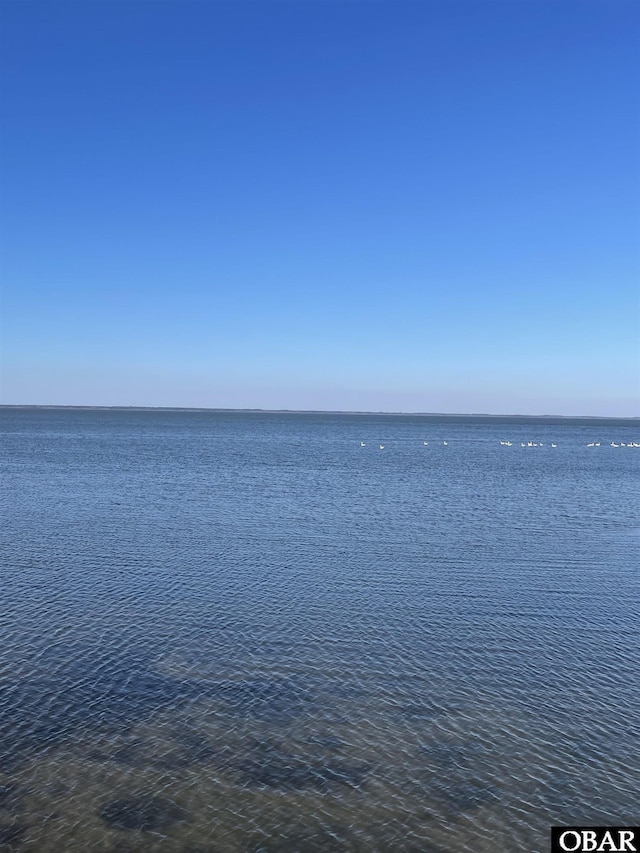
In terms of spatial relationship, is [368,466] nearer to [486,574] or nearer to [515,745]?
[486,574]

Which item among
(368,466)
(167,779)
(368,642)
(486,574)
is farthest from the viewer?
(368,466)

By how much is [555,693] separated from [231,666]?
37.0ft

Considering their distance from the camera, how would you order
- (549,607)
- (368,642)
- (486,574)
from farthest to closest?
(486,574) → (549,607) → (368,642)

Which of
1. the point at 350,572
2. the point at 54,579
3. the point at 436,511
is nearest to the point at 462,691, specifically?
the point at 350,572

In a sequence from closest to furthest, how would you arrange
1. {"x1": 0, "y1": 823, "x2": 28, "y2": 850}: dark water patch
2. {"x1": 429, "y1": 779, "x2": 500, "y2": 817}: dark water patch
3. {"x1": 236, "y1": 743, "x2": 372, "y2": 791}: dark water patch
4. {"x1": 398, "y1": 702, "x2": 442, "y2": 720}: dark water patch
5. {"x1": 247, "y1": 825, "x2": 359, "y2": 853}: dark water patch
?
{"x1": 0, "y1": 823, "x2": 28, "y2": 850}: dark water patch → {"x1": 247, "y1": 825, "x2": 359, "y2": 853}: dark water patch → {"x1": 429, "y1": 779, "x2": 500, "y2": 817}: dark water patch → {"x1": 236, "y1": 743, "x2": 372, "y2": 791}: dark water patch → {"x1": 398, "y1": 702, "x2": 442, "y2": 720}: dark water patch

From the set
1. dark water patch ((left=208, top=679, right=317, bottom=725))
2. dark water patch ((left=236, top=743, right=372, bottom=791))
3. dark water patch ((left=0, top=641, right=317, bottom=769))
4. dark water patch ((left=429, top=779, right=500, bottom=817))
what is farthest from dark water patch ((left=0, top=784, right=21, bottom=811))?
dark water patch ((left=429, top=779, right=500, bottom=817))

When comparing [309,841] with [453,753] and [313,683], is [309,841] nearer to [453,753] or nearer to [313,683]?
[453,753]

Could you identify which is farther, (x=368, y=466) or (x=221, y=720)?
(x=368, y=466)

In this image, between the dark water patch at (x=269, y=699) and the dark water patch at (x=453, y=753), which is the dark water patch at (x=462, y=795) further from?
the dark water patch at (x=269, y=699)

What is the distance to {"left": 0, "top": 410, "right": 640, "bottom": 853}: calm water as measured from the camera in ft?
52.1

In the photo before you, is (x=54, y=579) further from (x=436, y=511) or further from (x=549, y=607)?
(x=436, y=511)

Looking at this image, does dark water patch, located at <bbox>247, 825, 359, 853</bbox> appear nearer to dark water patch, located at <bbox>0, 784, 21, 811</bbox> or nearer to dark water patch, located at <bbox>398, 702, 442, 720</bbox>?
dark water patch, located at <bbox>398, 702, 442, 720</bbox>

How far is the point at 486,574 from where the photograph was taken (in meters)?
36.5

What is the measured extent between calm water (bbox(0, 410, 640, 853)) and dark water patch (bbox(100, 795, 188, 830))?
2.2 inches
